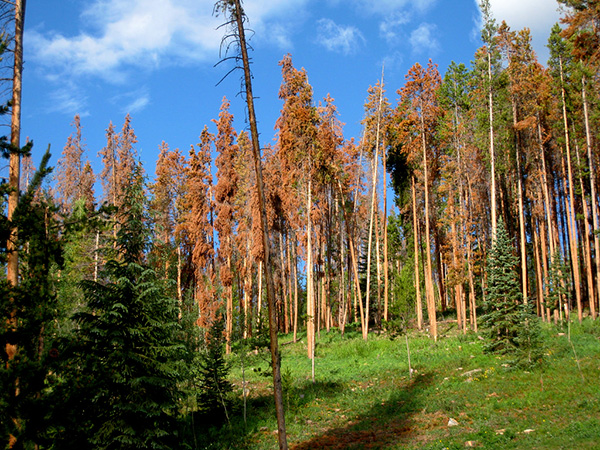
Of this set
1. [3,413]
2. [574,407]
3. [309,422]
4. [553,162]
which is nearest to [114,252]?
[3,413]

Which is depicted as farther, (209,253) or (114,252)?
(209,253)

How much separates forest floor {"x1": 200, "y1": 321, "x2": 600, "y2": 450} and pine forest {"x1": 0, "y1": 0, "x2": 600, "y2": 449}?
5.7 inches

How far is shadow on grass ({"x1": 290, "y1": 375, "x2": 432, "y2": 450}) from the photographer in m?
12.9

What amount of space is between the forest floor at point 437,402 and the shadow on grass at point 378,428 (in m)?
0.03

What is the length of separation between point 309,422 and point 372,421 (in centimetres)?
206

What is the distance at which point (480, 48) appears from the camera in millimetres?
27078

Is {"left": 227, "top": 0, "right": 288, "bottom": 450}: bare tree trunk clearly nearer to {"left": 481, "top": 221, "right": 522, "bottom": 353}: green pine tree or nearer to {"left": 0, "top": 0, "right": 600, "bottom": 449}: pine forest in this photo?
{"left": 0, "top": 0, "right": 600, "bottom": 449}: pine forest

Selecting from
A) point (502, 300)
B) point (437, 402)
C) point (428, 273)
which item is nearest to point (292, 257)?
point (428, 273)

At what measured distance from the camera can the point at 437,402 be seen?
1548cm

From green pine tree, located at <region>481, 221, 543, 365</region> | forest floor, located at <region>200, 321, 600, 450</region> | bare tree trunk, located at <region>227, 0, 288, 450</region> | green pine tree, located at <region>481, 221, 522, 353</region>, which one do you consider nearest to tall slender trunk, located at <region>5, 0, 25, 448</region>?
bare tree trunk, located at <region>227, 0, 288, 450</region>

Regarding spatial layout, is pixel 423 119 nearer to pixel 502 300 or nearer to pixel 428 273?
pixel 428 273

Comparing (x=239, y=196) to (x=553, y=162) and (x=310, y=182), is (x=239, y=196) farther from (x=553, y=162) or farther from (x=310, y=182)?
(x=553, y=162)

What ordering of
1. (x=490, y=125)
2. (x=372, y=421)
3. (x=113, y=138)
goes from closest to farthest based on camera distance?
1. (x=372, y=421)
2. (x=490, y=125)
3. (x=113, y=138)

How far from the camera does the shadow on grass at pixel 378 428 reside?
1291cm
